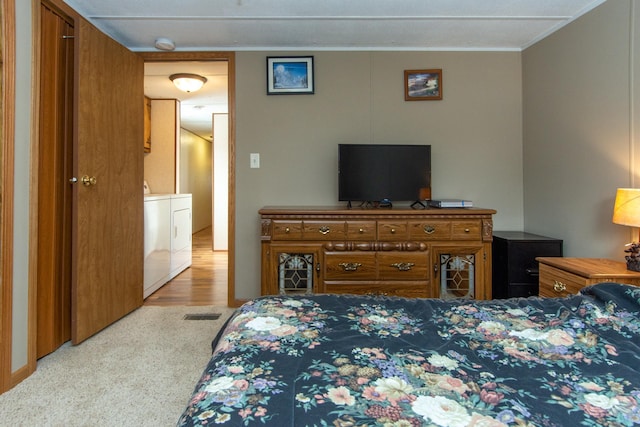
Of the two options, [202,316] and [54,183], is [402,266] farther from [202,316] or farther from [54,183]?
[54,183]

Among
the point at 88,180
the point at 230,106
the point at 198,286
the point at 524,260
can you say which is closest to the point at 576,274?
the point at 524,260

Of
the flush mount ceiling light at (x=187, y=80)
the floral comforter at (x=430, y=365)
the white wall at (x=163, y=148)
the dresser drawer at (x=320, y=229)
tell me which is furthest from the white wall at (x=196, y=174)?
the floral comforter at (x=430, y=365)

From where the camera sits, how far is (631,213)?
6.06ft

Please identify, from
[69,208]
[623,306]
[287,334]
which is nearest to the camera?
[287,334]

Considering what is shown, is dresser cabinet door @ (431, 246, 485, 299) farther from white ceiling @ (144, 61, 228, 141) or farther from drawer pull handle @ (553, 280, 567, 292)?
white ceiling @ (144, 61, 228, 141)

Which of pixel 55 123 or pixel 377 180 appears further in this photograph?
pixel 377 180

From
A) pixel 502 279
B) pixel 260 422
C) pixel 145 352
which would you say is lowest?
pixel 145 352

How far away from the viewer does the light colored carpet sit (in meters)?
1.56

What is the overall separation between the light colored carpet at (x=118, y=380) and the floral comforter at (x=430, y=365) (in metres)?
0.85

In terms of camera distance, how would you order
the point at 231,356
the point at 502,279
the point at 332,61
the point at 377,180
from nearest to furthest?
1. the point at 231,356
2. the point at 502,279
3. the point at 377,180
4. the point at 332,61

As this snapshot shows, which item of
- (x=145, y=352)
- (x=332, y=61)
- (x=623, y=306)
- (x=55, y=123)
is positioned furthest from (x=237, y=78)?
(x=623, y=306)

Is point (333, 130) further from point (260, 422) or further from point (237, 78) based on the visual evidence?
point (260, 422)

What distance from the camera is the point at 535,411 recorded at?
0.65 metres

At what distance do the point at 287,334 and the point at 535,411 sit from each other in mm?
619
